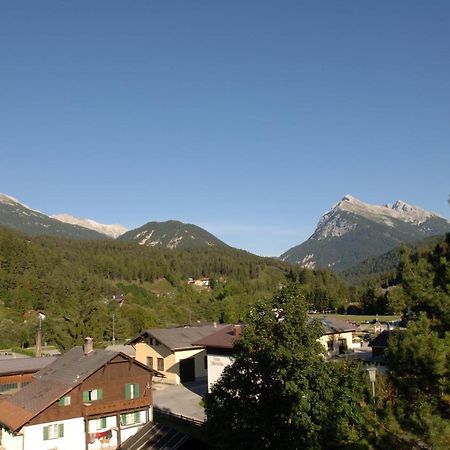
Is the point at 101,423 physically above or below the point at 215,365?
below

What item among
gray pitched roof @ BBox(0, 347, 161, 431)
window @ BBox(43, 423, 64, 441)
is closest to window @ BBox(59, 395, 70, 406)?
gray pitched roof @ BBox(0, 347, 161, 431)

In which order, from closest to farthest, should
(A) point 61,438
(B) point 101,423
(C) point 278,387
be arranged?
(C) point 278,387 → (A) point 61,438 → (B) point 101,423

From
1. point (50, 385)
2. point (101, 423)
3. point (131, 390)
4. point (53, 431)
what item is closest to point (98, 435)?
point (101, 423)

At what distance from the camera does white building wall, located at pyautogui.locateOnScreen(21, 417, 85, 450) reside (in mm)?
30219

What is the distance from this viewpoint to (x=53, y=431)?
31.0 meters

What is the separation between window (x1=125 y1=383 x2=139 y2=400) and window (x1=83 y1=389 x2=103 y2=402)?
6.35ft

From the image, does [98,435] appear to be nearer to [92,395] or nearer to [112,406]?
[112,406]

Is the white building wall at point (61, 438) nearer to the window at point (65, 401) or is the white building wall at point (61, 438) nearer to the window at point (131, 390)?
the window at point (65, 401)

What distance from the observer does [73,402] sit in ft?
105

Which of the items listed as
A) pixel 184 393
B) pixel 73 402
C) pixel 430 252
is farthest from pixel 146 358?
pixel 430 252

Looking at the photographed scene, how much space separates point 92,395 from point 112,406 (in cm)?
157

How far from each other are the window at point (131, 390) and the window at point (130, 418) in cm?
115

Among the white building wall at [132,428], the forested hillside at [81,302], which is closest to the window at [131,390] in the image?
the white building wall at [132,428]

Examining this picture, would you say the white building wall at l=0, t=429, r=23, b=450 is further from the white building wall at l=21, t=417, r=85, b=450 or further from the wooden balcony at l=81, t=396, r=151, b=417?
the wooden balcony at l=81, t=396, r=151, b=417
